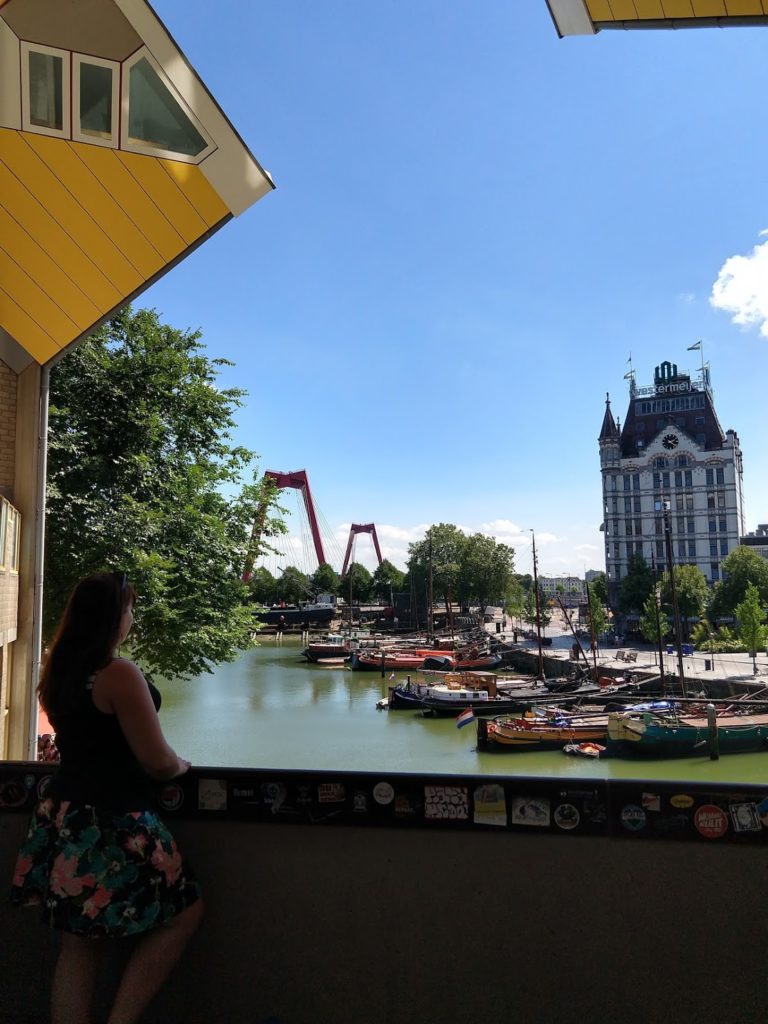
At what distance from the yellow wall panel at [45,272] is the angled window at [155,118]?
3.45 ft

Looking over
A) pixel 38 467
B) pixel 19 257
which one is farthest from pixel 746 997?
pixel 38 467

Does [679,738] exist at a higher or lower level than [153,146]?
lower

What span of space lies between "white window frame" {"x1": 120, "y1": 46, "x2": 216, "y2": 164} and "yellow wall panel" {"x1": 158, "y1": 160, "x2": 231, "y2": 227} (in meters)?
0.05

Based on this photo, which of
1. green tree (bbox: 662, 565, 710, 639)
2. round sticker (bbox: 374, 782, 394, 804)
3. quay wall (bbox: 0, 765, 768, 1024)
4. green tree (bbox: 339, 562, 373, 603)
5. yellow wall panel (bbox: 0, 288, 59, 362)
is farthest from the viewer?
green tree (bbox: 339, 562, 373, 603)

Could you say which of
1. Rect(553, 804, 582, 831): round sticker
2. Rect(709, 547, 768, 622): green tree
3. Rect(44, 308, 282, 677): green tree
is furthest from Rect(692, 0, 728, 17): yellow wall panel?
Rect(709, 547, 768, 622): green tree

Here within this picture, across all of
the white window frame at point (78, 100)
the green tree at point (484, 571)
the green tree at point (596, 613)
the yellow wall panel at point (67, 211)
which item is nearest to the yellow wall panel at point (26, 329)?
the yellow wall panel at point (67, 211)

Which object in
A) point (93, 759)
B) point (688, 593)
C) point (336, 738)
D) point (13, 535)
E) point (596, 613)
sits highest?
point (13, 535)

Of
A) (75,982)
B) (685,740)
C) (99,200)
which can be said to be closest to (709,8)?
(99,200)

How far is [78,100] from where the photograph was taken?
438cm

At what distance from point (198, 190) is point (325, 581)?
Answer: 9211 centimetres

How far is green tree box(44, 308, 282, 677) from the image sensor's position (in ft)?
32.3

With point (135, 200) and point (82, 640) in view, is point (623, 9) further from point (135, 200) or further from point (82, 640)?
point (82, 640)

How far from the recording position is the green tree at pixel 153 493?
9859mm

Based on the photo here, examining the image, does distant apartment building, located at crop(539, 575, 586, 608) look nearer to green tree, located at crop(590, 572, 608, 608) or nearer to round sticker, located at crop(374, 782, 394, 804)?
green tree, located at crop(590, 572, 608, 608)
